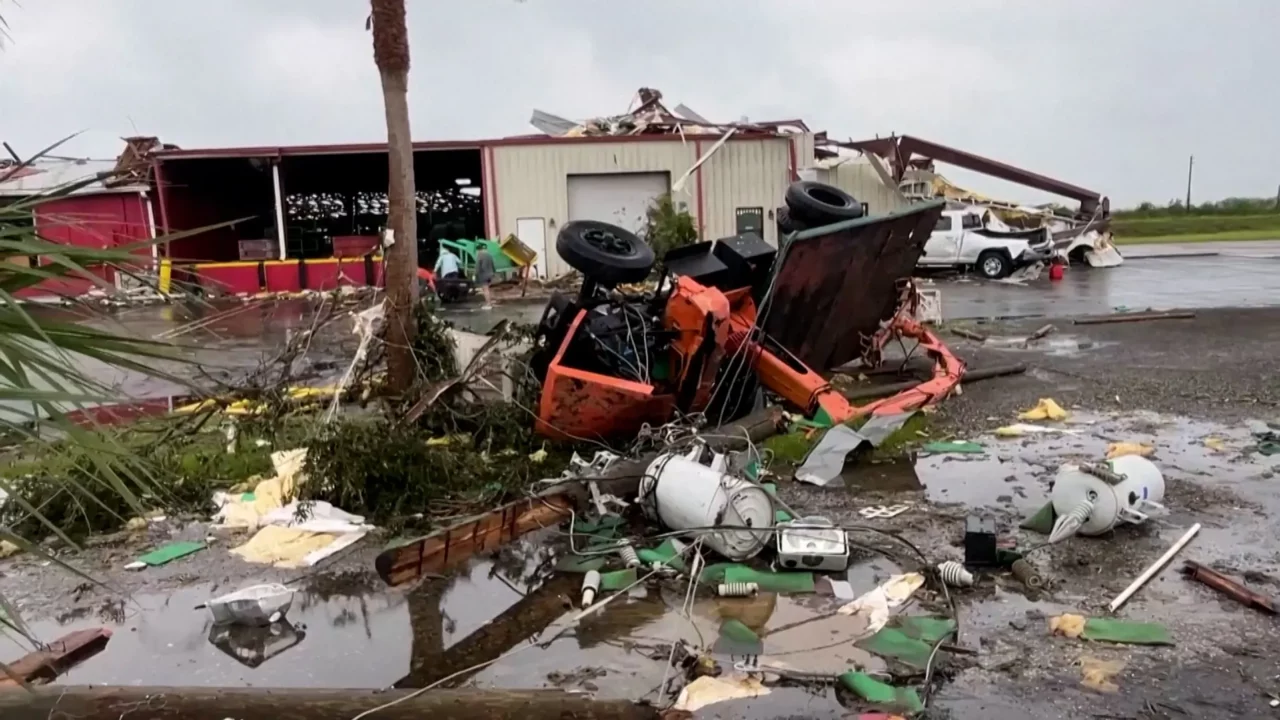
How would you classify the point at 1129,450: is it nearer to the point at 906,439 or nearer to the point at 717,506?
the point at 906,439

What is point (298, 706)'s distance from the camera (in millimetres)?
3434

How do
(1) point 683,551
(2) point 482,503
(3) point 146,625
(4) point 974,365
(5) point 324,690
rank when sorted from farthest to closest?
(4) point 974,365
(2) point 482,503
(1) point 683,551
(3) point 146,625
(5) point 324,690

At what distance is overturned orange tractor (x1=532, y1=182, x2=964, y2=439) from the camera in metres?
6.77

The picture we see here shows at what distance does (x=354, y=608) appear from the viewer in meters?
4.74

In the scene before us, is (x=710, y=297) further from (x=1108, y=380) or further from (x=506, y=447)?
(x=1108, y=380)

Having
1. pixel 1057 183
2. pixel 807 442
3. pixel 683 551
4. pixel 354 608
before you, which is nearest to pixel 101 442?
pixel 354 608

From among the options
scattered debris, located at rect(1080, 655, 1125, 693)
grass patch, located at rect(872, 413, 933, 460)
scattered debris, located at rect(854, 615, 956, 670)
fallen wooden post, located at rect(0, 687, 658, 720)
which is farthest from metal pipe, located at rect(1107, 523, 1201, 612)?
fallen wooden post, located at rect(0, 687, 658, 720)

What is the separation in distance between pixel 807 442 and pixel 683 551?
7.89 feet

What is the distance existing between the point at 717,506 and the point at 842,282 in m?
4.23

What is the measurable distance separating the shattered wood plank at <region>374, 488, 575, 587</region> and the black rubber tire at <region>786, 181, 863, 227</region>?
4751 millimetres

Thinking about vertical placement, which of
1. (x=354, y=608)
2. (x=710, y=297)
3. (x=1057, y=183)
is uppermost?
(x=1057, y=183)

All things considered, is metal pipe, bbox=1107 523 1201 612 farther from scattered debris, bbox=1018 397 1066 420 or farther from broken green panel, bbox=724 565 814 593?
scattered debris, bbox=1018 397 1066 420

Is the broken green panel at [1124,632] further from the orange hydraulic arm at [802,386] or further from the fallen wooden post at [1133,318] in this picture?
the fallen wooden post at [1133,318]

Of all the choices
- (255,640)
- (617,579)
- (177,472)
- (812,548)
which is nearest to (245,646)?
(255,640)
